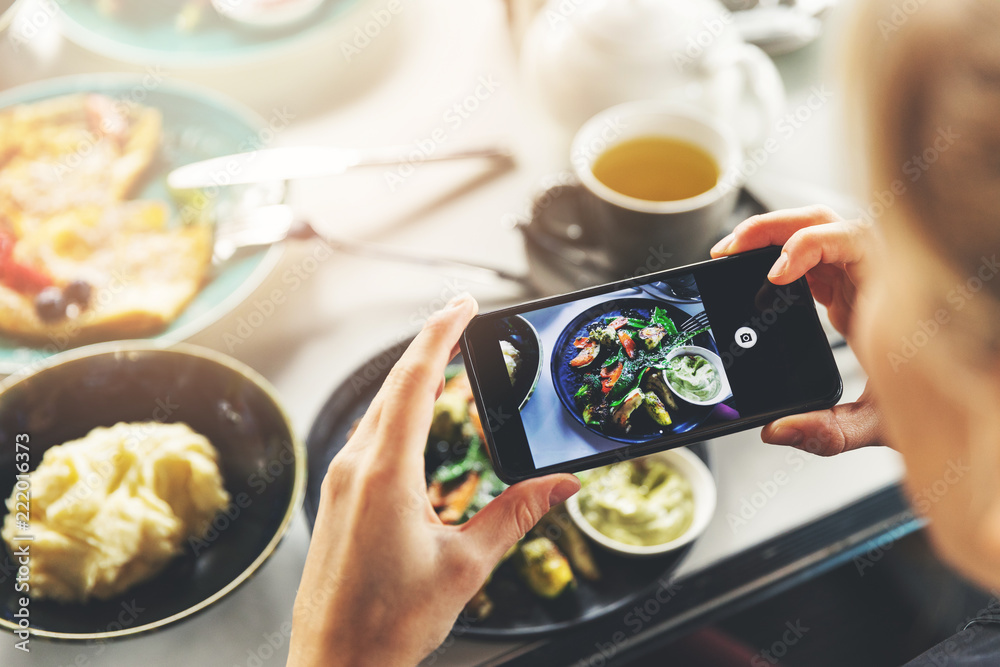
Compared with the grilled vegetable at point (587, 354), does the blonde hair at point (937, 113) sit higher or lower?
higher

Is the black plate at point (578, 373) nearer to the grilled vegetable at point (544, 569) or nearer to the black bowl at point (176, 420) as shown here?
the grilled vegetable at point (544, 569)

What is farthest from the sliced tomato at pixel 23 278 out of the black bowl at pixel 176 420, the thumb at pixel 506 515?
the thumb at pixel 506 515

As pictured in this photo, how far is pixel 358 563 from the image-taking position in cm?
49

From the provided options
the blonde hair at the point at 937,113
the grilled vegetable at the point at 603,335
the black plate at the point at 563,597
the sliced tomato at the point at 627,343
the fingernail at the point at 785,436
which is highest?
the blonde hair at the point at 937,113

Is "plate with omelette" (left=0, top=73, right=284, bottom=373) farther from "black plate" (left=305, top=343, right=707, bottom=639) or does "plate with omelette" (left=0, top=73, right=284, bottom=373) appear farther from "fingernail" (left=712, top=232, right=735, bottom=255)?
"fingernail" (left=712, top=232, right=735, bottom=255)

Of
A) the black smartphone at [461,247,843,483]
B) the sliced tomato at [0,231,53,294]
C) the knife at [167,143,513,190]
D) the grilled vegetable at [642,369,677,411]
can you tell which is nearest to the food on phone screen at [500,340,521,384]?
the black smartphone at [461,247,843,483]

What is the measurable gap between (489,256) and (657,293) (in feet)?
1.21

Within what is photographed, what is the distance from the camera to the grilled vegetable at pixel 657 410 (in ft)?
Answer: 1.81

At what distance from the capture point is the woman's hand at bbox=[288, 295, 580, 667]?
1.61ft

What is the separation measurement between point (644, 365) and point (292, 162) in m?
0.57

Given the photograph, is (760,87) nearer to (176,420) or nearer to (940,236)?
(940,236)

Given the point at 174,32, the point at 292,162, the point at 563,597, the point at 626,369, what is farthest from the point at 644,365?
the point at 174,32

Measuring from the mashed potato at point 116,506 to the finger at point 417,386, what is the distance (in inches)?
9.4

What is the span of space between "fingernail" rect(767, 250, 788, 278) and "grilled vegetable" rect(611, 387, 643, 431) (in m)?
0.14
